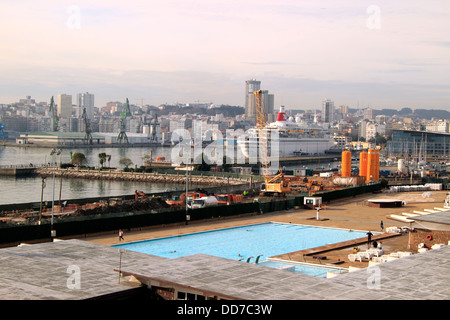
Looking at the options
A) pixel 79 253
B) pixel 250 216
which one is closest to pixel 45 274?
pixel 79 253

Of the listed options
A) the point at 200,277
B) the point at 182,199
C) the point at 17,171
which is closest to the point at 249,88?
the point at 17,171

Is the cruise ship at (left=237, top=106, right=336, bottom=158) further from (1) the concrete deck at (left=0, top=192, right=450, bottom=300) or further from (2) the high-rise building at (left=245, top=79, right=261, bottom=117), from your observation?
(2) the high-rise building at (left=245, top=79, right=261, bottom=117)

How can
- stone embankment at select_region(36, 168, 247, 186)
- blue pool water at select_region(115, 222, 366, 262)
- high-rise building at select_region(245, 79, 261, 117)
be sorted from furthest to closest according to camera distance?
high-rise building at select_region(245, 79, 261, 117) < stone embankment at select_region(36, 168, 247, 186) < blue pool water at select_region(115, 222, 366, 262)

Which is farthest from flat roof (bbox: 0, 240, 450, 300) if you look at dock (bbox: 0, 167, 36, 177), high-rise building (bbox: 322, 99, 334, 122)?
high-rise building (bbox: 322, 99, 334, 122)

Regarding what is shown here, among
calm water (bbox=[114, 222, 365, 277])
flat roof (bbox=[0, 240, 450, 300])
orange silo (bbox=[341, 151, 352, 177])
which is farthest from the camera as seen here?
orange silo (bbox=[341, 151, 352, 177])

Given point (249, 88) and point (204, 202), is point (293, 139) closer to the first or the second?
point (204, 202)

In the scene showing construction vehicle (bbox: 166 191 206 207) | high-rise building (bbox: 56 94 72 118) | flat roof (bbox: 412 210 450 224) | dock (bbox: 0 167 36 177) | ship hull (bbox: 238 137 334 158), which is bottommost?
dock (bbox: 0 167 36 177)

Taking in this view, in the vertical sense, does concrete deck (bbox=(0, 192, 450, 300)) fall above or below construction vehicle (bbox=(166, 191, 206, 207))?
above
